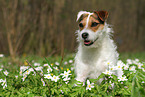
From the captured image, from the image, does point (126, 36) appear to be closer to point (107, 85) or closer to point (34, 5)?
point (34, 5)

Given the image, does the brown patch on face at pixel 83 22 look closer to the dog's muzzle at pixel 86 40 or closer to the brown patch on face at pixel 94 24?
the brown patch on face at pixel 94 24

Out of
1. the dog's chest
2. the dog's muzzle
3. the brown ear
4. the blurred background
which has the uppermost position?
the blurred background

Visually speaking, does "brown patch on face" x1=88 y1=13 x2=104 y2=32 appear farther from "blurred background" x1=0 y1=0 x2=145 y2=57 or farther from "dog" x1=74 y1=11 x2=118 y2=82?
"blurred background" x1=0 y1=0 x2=145 y2=57

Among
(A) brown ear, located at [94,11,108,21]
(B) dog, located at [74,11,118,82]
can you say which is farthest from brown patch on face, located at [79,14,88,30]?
(A) brown ear, located at [94,11,108,21]

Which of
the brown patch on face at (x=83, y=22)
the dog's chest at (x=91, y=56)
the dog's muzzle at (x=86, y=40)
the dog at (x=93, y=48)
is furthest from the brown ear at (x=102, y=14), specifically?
the dog's chest at (x=91, y=56)

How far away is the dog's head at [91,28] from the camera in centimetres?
319

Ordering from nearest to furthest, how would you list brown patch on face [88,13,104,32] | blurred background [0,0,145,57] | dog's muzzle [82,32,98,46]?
dog's muzzle [82,32,98,46], brown patch on face [88,13,104,32], blurred background [0,0,145,57]

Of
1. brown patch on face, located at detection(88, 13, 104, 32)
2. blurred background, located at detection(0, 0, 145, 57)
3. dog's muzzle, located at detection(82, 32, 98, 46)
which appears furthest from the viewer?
blurred background, located at detection(0, 0, 145, 57)

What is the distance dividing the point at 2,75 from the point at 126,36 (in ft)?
31.8

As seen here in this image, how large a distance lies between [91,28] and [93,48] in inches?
14.4

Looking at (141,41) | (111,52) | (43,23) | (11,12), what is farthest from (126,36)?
(111,52)

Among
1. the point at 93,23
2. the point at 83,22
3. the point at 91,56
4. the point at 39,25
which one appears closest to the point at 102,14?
the point at 93,23

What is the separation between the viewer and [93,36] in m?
3.20

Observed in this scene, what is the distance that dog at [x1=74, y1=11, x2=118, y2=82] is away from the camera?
3250mm
